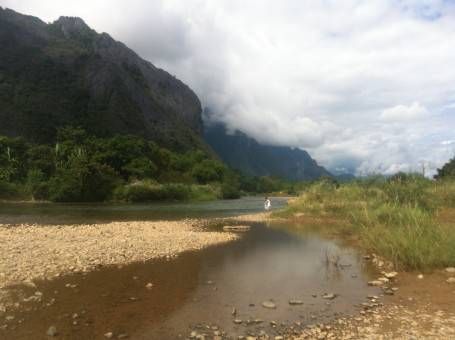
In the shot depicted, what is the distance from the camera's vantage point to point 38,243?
803 inches

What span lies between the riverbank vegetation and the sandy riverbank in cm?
944

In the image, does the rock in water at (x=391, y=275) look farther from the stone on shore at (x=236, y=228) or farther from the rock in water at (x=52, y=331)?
the stone on shore at (x=236, y=228)

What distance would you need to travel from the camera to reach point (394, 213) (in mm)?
23766

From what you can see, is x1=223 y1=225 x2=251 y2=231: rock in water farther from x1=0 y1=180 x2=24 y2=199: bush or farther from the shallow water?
x1=0 y1=180 x2=24 y2=199: bush

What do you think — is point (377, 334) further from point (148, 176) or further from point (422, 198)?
point (148, 176)

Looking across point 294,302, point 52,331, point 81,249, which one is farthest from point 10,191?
point 294,302

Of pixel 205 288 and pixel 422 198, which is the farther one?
pixel 422 198

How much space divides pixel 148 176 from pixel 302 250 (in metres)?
85.4

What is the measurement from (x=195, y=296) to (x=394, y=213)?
1481cm

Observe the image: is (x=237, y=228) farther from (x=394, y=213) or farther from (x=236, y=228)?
(x=394, y=213)

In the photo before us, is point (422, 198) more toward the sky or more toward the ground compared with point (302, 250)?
more toward the sky

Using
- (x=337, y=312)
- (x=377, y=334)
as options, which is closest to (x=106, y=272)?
(x=337, y=312)

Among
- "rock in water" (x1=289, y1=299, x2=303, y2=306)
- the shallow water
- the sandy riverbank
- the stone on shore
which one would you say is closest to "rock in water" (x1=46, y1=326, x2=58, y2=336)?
the sandy riverbank

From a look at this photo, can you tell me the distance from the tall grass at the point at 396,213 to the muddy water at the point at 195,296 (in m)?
1.90
